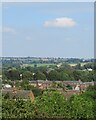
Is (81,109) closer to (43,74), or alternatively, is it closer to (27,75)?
(27,75)

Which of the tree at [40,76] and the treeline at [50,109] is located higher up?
the treeline at [50,109]

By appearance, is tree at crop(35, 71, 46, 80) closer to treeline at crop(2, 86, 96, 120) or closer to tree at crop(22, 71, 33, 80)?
tree at crop(22, 71, 33, 80)

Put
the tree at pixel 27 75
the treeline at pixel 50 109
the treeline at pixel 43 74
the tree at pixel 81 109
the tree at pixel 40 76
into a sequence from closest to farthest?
the treeline at pixel 50 109 → the tree at pixel 81 109 → the treeline at pixel 43 74 → the tree at pixel 27 75 → the tree at pixel 40 76

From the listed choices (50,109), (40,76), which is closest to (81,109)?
(50,109)

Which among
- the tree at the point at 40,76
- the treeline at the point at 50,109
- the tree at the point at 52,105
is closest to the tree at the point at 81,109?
the treeline at the point at 50,109

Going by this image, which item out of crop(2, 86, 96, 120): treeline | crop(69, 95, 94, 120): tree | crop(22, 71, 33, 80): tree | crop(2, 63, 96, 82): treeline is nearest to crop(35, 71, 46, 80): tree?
crop(2, 63, 96, 82): treeline

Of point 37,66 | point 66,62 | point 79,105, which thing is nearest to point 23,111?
point 79,105

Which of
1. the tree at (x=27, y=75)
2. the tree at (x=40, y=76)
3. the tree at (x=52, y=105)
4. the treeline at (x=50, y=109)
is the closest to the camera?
the treeline at (x=50, y=109)

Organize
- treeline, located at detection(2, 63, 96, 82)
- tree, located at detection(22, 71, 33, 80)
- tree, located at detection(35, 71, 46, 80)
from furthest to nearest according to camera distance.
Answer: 1. tree, located at detection(35, 71, 46, 80)
2. tree, located at detection(22, 71, 33, 80)
3. treeline, located at detection(2, 63, 96, 82)

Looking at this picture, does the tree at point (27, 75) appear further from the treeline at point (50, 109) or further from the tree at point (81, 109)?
the tree at point (81, 109)
